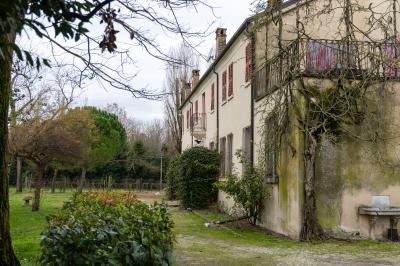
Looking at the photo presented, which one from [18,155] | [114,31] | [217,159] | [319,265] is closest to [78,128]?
[18,155]

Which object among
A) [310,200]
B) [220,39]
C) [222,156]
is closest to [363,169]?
[310,200]

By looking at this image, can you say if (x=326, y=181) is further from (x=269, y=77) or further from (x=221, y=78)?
(x=221, y=78)

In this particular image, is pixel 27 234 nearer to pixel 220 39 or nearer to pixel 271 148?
pixel 271 148

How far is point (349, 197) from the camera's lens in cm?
1261

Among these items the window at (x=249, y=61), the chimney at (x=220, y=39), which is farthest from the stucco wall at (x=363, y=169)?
the chimney at (x=220, y=39)

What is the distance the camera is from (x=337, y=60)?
1270cm

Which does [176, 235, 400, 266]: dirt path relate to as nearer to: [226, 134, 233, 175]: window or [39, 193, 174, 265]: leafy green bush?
[39, 193, 174, 265]: leafy green bush

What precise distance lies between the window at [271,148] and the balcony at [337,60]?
3.58ft

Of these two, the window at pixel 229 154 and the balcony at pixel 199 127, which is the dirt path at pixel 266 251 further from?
the balcony at pixel 199 127

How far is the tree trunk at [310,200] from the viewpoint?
1219cm

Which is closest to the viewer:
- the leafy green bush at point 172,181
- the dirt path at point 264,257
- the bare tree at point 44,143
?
the dirt path at point 264,257

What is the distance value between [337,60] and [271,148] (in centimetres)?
289

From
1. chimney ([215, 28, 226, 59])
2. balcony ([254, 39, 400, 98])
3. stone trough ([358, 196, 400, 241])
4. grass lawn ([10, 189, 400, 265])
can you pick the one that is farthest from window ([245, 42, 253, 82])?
chimney ([215, 28, 226, 59])

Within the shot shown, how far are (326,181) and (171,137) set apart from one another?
37354 mm
